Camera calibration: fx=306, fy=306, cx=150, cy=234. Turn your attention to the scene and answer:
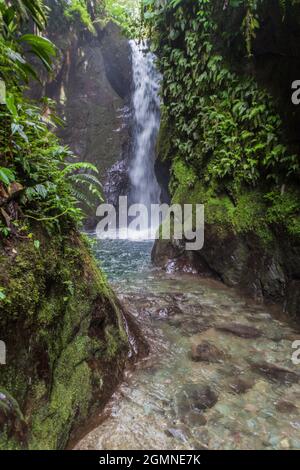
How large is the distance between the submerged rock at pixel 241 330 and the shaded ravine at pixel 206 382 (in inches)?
0.6

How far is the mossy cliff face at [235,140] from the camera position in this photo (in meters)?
5.07

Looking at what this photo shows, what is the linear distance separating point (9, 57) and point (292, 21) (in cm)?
403

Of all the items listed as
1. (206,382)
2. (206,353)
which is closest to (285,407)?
(206,382)

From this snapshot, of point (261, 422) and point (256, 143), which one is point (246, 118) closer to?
point (256, 143)

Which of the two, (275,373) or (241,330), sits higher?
(241,330)

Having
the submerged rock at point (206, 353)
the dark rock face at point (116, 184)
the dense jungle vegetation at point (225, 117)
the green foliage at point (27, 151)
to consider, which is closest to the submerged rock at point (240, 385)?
the submerged rock at point (206, 353)

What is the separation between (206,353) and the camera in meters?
3.82

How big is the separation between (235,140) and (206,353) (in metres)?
4.18

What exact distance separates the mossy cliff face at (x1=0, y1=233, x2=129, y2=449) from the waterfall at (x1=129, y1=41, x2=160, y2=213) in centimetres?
1363

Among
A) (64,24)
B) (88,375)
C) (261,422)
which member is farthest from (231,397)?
(64,24)

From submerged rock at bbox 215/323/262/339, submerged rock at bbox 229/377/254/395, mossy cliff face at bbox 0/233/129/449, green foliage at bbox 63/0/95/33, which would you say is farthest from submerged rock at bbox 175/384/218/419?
green foliage at bbox 63/0/95/33

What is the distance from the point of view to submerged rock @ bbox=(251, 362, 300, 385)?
3.30 meters

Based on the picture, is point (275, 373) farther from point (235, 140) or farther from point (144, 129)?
point (144, 129)

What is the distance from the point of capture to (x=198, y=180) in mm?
7352
